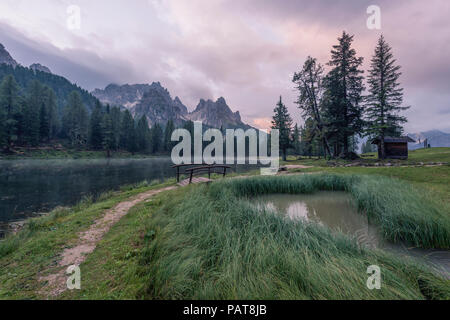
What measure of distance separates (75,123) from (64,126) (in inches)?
175

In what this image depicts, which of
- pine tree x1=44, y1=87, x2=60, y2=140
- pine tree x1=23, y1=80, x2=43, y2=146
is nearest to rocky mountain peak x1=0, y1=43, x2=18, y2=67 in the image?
pine tree x1=44, y1=87, x2=60, y2=140

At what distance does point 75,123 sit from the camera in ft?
176

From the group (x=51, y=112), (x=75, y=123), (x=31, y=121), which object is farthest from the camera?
(x=75, y=123)

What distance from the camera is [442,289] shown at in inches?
90.7

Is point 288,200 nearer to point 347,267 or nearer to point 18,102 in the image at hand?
point 347,267

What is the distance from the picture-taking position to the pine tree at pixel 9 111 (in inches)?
1414

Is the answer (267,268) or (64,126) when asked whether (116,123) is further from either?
(267,268)

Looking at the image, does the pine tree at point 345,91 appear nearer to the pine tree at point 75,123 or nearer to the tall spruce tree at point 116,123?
the tall spruce tree at point 116,123

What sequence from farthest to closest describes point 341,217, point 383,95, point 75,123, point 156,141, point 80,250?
point 156,141 < point 75,123 < point 383,95 < point 341,217 < point 80,250

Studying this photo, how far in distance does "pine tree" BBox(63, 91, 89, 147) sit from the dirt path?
62.6 m

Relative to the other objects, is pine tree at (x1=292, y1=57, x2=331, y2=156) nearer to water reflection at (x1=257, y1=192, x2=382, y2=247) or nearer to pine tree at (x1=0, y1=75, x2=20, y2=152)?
water reflection at (x1=257, y1=192, x2=382, y2=247)

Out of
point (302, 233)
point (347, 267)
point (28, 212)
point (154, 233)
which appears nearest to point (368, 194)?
point (302, 233)

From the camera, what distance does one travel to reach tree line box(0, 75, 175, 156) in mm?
39094

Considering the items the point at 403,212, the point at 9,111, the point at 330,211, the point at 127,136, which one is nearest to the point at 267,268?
the point at 403,212
